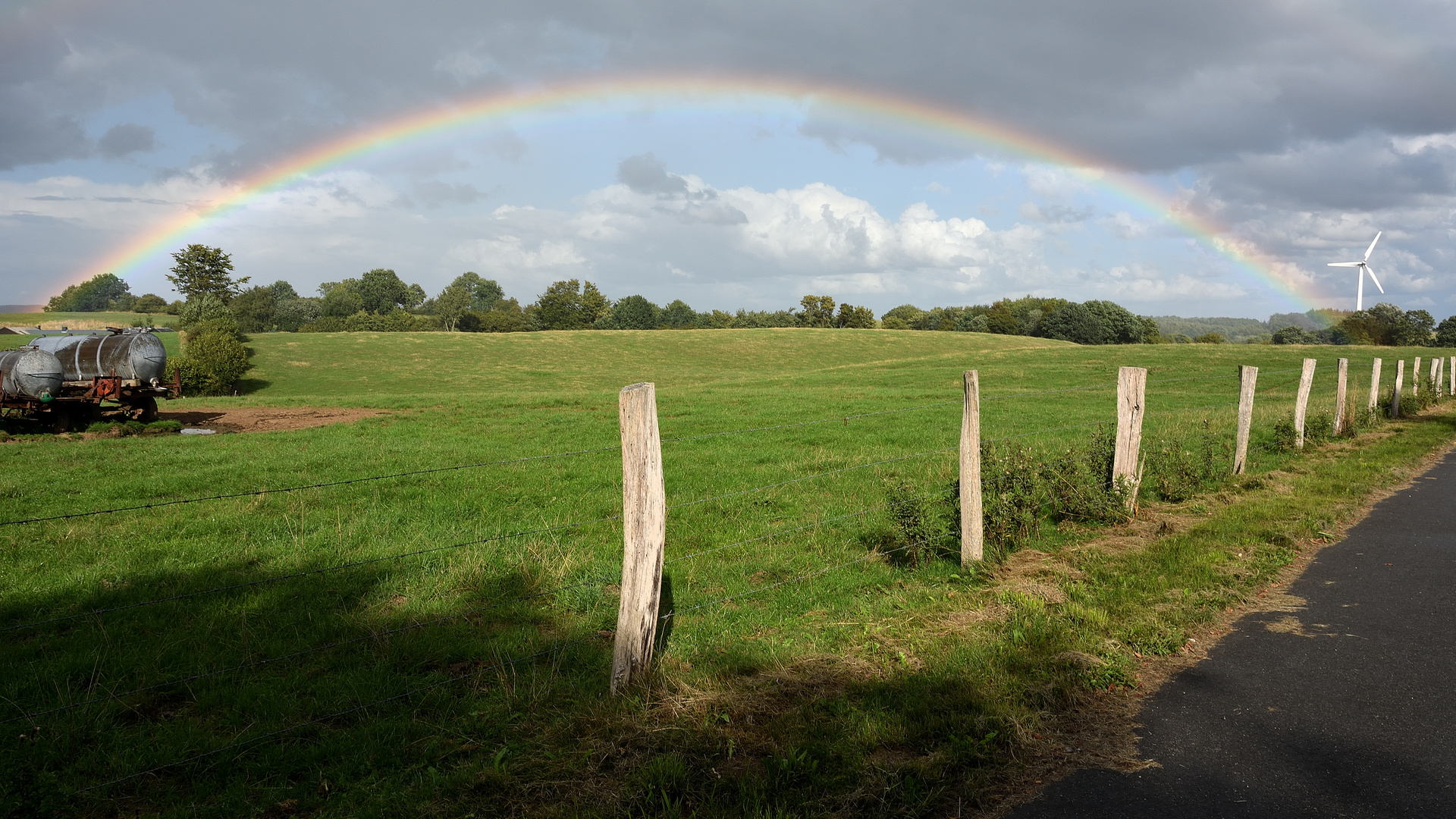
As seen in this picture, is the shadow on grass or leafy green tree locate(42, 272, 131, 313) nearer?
the shadow on grass

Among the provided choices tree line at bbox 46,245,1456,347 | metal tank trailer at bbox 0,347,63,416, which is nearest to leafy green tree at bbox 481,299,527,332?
tree line at bbox 46,245,1456,347

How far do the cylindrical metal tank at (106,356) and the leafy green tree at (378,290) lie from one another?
13270 centimetres

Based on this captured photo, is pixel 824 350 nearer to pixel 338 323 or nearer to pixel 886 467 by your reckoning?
pixel 886 467

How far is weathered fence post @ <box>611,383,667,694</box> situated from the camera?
4.43m

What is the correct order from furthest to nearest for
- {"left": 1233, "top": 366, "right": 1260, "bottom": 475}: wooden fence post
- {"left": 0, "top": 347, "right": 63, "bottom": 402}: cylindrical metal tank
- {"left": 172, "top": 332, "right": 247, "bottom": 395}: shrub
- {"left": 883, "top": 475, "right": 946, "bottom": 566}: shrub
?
{"left": 172, "top": 332, "right": 247, "bottom": 395}: shrub < {"left": 0, "top": 347, "right": 63, "bottom": 402}: cylindrical metal tank < {"left": 1233, "top": 366, "right": 1260, "bottom": 475}: wooden fence post < {"left": 883, "top": 475, "right": 946, "bottom": 566}: shrub

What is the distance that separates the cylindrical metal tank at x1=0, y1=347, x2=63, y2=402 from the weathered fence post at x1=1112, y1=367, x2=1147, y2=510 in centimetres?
2438

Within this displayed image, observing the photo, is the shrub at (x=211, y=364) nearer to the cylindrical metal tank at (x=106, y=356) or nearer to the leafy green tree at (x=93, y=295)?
the cylindrical metal tank at (x=106, y=356)

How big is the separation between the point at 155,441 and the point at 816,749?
1949 centimetres

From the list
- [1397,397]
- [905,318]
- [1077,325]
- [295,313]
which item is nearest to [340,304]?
[295,313]

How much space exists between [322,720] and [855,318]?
410 ft

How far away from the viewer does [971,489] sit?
697cm

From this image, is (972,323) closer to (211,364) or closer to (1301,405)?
(211,364)

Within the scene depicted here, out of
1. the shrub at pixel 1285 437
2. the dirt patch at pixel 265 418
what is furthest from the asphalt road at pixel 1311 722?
the dirt patch at pixel 265 418

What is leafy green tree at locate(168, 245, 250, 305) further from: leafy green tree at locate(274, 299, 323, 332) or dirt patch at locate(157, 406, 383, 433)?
dirt patch at locate(157, 406, 383, 433)
